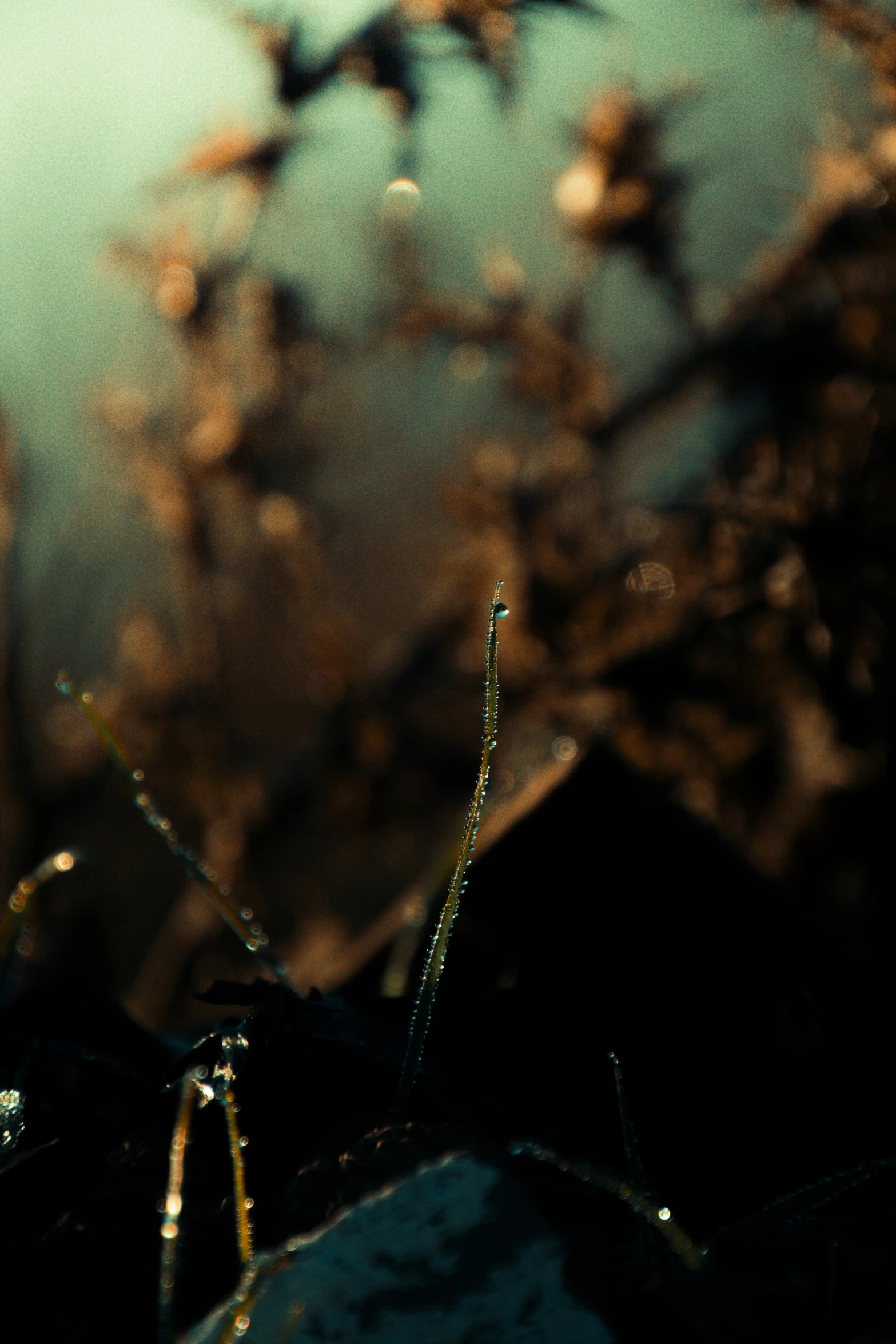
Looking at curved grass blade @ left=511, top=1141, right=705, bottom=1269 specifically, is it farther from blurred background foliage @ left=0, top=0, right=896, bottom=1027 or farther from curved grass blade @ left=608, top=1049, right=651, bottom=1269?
blurred background foliage @ left=0, top=0, right=896, bottom=1027

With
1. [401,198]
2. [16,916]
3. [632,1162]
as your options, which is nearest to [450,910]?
[632,1162]

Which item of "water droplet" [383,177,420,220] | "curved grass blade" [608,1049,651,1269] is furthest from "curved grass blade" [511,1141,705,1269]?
"water droplet" [383,177,420,220]

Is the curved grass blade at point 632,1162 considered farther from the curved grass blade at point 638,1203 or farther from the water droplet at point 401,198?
the water droplet at point 401,198

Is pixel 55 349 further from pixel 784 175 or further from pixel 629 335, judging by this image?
pixel 784 175

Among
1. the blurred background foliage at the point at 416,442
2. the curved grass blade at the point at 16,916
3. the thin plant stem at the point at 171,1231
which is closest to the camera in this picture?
the thin plant stem at the point at 171,1231

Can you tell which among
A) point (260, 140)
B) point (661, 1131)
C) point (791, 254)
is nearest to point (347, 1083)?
point (661, 1131)

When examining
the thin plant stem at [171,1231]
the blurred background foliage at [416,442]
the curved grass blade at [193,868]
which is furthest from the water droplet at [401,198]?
the thin plant stem at [171,1231]
